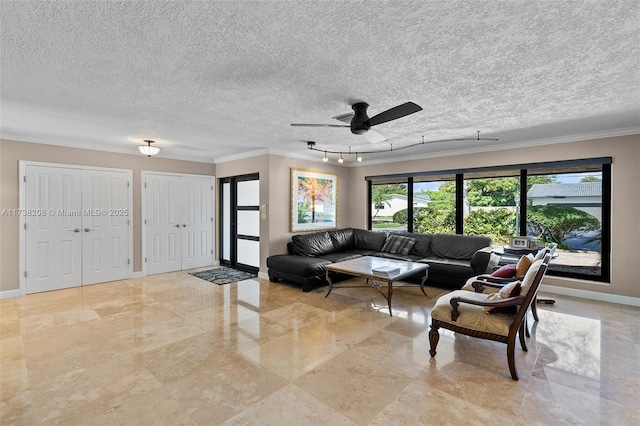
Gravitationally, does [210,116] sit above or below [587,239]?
above

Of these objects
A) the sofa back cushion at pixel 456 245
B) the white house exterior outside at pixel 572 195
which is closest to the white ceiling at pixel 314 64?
the white house exterior outside at pixel 572 195

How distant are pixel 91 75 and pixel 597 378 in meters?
4.81

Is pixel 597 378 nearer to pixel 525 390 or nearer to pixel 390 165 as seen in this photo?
pixel 525 390

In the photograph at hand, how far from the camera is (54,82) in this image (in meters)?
2.66

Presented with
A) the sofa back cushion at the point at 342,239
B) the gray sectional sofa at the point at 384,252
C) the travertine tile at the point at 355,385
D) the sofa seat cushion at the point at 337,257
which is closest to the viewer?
the travertine tile at the point at 355,385

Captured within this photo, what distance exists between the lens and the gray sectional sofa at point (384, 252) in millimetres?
4871

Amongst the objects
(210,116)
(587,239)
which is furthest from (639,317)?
(210,116)

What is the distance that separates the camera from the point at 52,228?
4.94m

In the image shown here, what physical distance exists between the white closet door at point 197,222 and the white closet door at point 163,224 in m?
0.13

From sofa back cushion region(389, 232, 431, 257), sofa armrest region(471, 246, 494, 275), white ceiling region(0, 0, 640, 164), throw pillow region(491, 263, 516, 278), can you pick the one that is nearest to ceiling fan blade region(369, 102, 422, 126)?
white ceiling region(0, 0, 640, 164)

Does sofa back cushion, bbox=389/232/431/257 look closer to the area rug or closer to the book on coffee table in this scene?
the book on coffee table

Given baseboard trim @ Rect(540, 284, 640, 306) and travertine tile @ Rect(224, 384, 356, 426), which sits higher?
baseboard trim @ Rect(540, 284, 640, 306)

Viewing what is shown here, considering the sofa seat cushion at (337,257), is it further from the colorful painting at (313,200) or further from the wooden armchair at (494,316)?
the wooden armchair at (494,316)

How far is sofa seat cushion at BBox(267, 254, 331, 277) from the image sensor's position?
16.0 feet
